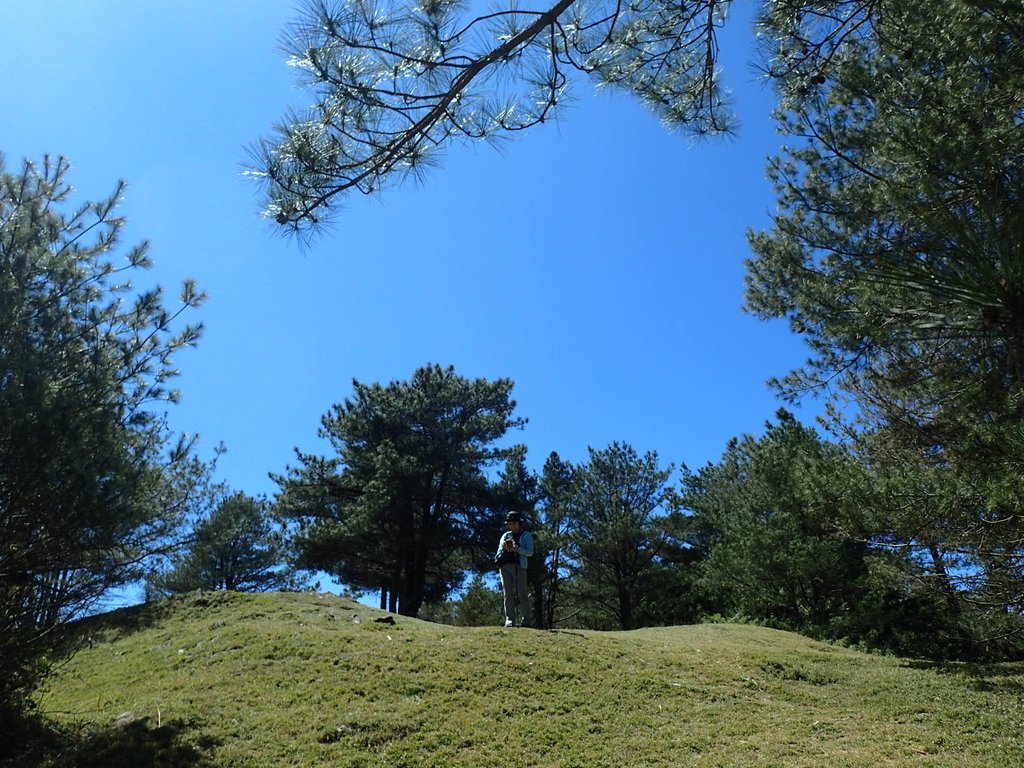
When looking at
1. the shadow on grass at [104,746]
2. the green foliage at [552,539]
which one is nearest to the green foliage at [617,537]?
the green foliage at [552,539]

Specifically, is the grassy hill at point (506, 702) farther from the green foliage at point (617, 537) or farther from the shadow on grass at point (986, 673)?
the green foliage at point (617, 537)

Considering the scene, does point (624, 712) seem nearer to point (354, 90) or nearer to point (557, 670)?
point (557, 670)

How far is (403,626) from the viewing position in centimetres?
1018

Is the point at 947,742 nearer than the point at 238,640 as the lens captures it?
Yes

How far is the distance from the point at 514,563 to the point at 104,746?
16.9ft

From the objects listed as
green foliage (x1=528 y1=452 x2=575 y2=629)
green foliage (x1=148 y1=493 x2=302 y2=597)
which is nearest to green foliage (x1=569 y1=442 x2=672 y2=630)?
green foliage (x1=528 y1=452 x2=575 y2=629)

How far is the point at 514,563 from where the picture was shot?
9102mm

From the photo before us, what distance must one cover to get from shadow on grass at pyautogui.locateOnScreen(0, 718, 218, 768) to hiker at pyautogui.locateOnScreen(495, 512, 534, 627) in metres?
4.45

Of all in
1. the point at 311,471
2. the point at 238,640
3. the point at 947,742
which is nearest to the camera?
the point at 947,742

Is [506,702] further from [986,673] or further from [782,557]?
[782,557]

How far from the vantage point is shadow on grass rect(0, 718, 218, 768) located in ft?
16.8

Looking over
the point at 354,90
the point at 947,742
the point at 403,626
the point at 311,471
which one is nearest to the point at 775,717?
the point at 947,742

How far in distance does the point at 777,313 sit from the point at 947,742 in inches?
210

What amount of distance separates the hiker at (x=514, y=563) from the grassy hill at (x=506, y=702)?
1.83 ft
